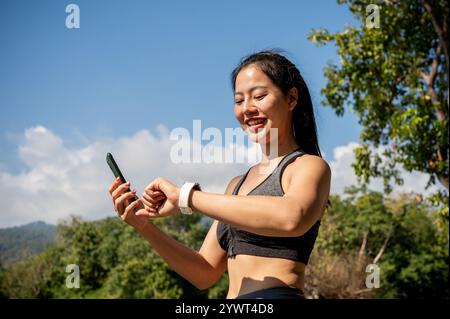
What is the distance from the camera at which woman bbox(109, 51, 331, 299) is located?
5.62 ft

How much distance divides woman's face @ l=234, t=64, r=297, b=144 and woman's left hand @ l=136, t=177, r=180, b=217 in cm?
48

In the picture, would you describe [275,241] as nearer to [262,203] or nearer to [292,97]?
[262,203]

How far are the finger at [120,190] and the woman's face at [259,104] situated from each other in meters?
0.56

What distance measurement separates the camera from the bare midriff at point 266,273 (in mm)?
1918

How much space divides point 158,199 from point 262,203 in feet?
1.57

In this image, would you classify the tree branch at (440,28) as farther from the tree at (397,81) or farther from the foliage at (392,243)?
the foliage at (392,243)

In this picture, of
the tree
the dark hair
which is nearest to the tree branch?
the tree

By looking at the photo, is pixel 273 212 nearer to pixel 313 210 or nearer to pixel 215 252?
pixel 313 210

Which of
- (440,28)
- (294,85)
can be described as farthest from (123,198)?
(440,28)

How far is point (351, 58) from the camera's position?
40.2 ft

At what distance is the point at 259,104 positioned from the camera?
2.10m
